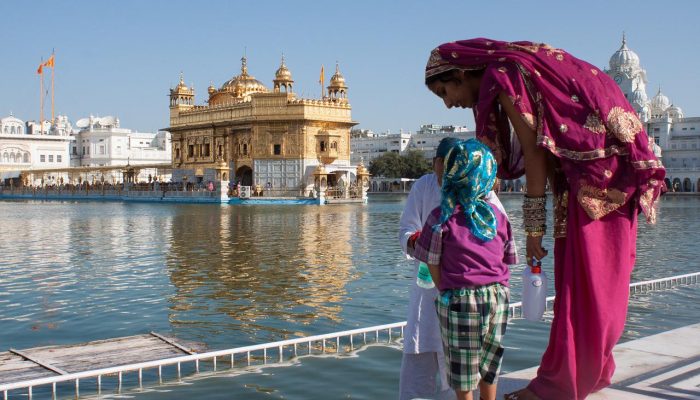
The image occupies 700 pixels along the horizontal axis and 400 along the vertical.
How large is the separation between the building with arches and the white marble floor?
77.2 m

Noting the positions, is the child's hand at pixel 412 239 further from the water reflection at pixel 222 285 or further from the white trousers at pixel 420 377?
the water reflection at pixel 222 285

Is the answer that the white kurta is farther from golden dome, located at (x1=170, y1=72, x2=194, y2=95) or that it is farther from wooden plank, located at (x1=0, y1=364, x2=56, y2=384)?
golden dome, located at (x1=170, y1=72, x2=194, y2=95)

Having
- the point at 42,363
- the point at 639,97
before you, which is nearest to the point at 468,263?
the point at 42,363

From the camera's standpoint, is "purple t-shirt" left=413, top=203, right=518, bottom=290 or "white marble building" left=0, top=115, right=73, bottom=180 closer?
"purple t-shirt" left=413, top=203, right=518, bottom=290

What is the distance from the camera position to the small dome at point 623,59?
274 ft

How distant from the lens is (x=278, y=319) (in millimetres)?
7660

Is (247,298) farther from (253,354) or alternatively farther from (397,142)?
(397,142)

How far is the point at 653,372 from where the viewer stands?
4059mm

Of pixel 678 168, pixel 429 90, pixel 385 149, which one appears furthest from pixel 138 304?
pixel 385 149

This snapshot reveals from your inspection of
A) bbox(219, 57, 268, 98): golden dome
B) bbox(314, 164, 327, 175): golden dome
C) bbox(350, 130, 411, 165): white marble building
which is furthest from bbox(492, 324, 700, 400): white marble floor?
bbox(350, 130, 411, 165): white marble building

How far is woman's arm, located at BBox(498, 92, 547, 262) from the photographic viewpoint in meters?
3.40

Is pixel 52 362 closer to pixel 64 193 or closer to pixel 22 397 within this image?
pixel 22 397

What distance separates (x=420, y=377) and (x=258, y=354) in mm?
2635

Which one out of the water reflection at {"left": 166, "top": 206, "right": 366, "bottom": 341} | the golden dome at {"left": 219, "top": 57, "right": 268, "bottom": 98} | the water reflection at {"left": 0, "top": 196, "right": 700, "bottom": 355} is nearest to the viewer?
the water reflection at {"left": 0, "top": 196, "right": 700, "bottom": 355}
